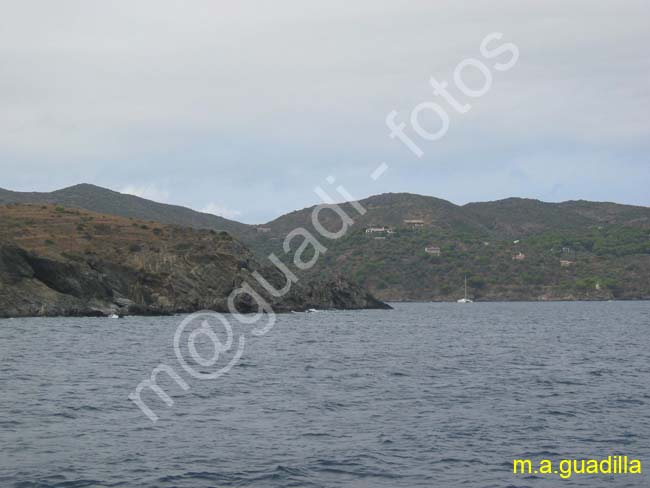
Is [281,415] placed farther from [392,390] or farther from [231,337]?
[231,337]

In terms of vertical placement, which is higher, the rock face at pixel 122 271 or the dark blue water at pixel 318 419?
the rock face at pixel 122 271

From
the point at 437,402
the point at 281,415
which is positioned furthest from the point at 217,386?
the point at 437,402

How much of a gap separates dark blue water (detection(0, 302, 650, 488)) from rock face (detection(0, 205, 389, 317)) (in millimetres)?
43668

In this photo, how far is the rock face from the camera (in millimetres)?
101875

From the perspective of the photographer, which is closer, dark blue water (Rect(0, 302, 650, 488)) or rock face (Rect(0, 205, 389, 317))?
dark blue water (Rect(0, 302, 650, 488))

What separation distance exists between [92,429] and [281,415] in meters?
7.35

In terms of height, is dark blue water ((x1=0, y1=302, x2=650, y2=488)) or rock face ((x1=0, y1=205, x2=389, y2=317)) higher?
rock face ((x1=0, y1=205, x2=389, y2=317))

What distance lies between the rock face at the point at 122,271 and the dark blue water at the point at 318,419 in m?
43.7

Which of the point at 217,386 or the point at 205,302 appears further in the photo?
the point at 205,302

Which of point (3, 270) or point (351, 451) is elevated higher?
point (3, 270)

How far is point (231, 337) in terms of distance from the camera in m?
78.1

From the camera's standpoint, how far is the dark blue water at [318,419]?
23156 mm

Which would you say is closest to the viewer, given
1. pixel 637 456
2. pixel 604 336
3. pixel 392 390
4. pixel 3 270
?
pixel 637 456

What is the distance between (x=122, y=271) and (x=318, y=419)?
302 ft
